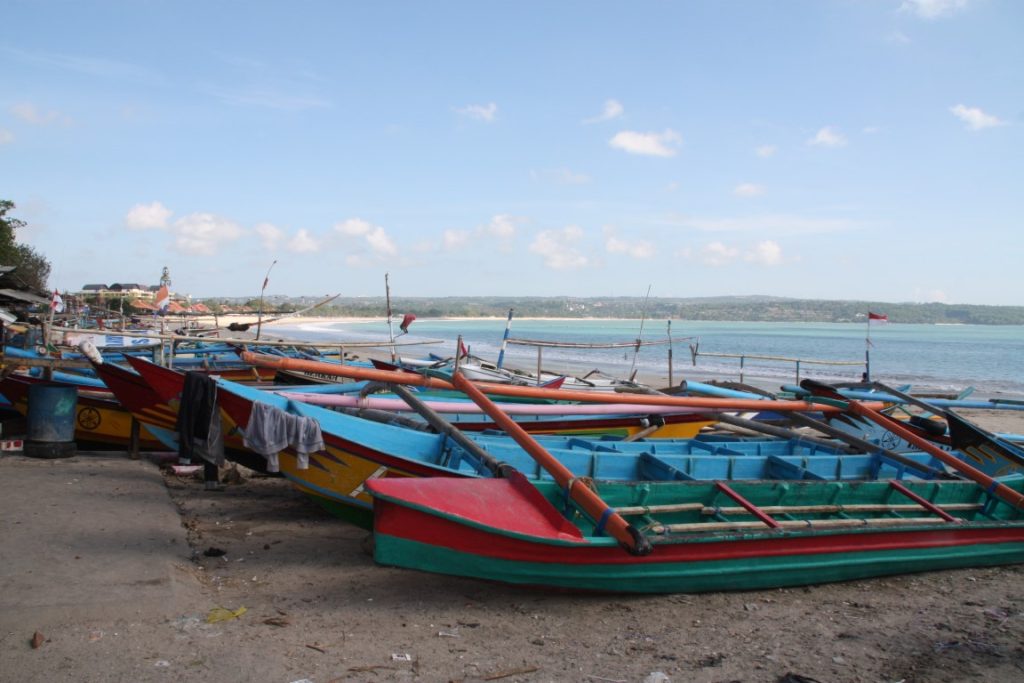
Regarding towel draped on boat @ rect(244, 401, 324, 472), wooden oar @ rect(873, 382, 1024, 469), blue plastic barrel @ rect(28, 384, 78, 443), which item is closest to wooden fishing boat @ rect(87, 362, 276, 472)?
blue plastic barrel @ rect(28, 384, 78, 443)

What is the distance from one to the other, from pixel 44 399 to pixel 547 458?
20.5 feet

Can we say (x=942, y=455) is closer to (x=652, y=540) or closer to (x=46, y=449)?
(x=652, y=540)

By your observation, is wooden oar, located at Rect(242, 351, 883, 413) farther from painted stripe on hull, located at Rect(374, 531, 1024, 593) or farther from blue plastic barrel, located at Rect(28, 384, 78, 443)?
blue plastic barrel, located at Rect(28, 384, 78, 443)

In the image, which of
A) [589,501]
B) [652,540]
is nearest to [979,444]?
[652,540]

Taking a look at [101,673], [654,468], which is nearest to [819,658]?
[654,468]

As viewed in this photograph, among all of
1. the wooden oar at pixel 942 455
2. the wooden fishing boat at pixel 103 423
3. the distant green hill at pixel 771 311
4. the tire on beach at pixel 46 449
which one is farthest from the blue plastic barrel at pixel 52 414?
the distant green hill at pixel 771 311

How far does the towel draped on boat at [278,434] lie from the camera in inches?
265

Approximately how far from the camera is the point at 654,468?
789cm

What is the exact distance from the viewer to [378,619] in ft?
17.9

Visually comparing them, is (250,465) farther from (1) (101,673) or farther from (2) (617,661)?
(2) (617,661)

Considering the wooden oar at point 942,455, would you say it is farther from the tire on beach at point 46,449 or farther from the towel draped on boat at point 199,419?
the tire on beach at point 46,449

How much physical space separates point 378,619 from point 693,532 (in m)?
2.44

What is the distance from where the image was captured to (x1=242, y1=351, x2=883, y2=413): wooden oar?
6.69 m

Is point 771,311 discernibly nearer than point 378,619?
No
